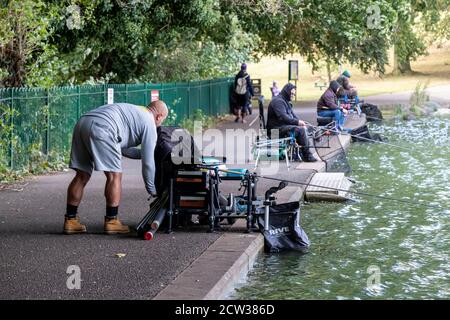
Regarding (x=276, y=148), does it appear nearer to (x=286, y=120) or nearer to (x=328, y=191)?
(x=286, y=120)

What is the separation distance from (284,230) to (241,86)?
816 inches

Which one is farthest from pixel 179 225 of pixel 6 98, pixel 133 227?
pixel 6 98

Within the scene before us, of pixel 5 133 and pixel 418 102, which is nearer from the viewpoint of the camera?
pixel 5 133

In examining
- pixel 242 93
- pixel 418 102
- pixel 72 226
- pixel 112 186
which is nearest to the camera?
pixel 112 186

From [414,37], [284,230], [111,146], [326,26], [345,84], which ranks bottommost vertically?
[284,230]

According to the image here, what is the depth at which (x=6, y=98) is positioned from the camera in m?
16.4

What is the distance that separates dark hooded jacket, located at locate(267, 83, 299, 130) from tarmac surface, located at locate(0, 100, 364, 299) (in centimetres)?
405

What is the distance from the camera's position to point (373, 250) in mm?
10828

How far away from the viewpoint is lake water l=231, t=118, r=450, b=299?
29.4 feet

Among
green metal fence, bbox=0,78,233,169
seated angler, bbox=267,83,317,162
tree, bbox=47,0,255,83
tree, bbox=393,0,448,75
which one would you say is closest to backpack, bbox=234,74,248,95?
tree, bbox=47,0,255,83

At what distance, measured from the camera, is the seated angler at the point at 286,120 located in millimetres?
18328

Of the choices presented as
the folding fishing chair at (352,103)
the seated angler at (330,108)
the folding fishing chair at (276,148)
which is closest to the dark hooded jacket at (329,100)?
the seated angler at (330,108)

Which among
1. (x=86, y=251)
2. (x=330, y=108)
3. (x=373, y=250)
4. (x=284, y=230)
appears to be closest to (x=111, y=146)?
(x=86, y=251)
